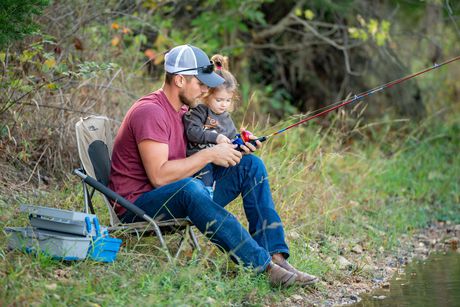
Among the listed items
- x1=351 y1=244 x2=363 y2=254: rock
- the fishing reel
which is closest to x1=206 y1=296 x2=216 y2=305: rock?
the fishing reel

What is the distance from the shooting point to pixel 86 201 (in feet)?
15.5

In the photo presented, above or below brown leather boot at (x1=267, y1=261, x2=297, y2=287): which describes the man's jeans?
above

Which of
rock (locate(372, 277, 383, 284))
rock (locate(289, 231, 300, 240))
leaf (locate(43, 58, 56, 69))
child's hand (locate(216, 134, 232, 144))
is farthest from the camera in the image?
leaf (locate(43, 58, 56, 69))

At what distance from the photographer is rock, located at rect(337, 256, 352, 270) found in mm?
5541

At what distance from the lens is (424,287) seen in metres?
5.10

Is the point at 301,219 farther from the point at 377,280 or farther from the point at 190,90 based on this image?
the point at 190,90

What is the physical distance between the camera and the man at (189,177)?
179 inches

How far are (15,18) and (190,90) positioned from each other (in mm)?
1114

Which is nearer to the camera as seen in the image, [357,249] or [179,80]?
[179,80]

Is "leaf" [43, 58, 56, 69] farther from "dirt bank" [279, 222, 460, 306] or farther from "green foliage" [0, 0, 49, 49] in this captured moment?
"dirt bank" [279, 222, 460, 306]

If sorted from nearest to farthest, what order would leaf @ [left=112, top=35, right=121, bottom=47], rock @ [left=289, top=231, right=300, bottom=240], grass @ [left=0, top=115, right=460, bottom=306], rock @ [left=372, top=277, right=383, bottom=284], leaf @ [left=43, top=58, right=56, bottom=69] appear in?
grass @ [left=0, top=115, right=460, bottom=306]
rock @ [left=372, top=277, right=383, bottom=284]
rock @ [left=289, top=231, right=300, bottom=240]
leaf @ [left=43, top=58, right=56, bottom=69]
leaf @ [left=112, top=35, right=121, bottom=47]

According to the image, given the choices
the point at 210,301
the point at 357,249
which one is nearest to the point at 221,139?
the point at 210,301

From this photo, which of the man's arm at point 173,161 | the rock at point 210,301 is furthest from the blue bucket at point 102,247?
the rock at point 210,301

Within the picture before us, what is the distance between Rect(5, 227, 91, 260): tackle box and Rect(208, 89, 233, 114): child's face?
1.22m
